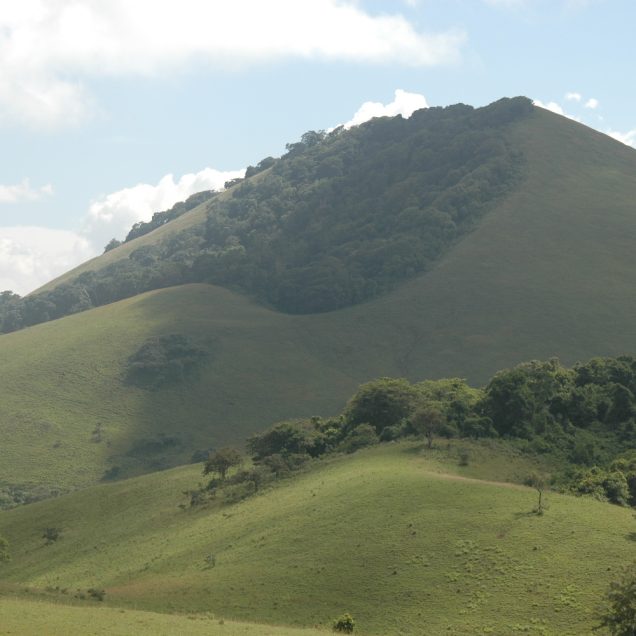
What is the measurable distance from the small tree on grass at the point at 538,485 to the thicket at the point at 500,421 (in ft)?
15.5

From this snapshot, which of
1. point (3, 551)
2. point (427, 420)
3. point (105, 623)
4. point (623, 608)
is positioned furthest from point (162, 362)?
point (623, 608)

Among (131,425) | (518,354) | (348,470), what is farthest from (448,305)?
(348,470)

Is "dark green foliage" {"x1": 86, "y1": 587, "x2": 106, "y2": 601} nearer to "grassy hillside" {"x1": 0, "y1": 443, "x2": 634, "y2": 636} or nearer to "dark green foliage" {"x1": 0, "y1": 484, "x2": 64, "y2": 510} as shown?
"grassy hillside" {"x1": 0, "y1": 443, "x2": 634, "y2": 636}

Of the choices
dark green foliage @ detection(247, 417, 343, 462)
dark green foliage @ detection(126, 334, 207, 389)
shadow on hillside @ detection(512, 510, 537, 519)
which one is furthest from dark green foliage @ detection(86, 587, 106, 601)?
dark green foliage @ detection(126, 334, 207, 389)

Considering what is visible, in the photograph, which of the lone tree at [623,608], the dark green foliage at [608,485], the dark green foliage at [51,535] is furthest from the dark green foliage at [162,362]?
the lone tree at [623,608]

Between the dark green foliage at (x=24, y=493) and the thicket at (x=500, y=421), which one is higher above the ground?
the thicket at (x=500, y=421)

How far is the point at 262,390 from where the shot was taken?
157250 millimetres

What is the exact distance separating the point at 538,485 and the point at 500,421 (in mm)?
25347

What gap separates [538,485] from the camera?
6419 cm

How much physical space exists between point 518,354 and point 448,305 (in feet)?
85.0

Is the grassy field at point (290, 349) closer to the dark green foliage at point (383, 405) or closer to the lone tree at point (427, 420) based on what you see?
the dark green foliage at point (383, 405)

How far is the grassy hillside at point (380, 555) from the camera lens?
47.2 meters

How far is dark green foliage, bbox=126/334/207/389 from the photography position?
159875mm

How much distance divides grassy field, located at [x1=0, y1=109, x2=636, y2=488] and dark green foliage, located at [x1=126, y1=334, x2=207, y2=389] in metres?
2.47
